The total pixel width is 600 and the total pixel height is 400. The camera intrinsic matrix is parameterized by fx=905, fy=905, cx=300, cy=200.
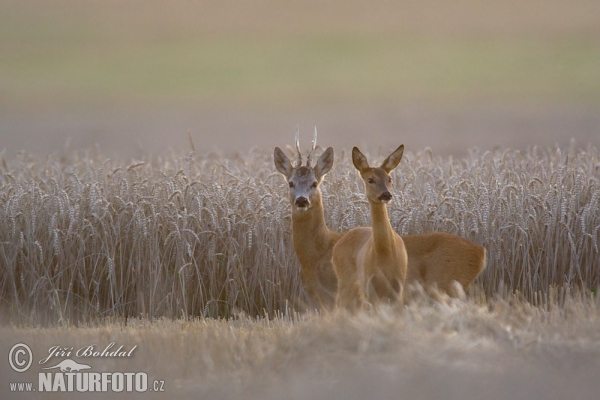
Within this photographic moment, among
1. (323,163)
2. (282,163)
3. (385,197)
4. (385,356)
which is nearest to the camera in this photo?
(385,356)

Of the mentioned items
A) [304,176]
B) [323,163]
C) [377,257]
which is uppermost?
[323,163]

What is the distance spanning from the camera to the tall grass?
31.6ft

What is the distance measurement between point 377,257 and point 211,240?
2.75 metres

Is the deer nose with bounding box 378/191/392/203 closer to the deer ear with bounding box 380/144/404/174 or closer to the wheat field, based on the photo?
the deer ear with bounding box 380/144/404/174

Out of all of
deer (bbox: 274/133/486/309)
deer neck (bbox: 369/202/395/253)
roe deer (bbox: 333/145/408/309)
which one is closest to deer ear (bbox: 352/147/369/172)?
roe deer (bbox: 333/145/408/309)

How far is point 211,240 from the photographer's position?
395 inches

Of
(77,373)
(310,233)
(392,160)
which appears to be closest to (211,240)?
(310,233)

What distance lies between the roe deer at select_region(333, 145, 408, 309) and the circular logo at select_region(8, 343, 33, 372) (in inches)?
110

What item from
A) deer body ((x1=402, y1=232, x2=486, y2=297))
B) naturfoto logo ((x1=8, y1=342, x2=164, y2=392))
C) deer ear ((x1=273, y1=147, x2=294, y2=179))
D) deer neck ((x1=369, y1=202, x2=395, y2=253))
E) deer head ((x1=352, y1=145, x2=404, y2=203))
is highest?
deer ear ((x1=273, y1=147, x2=294, y2=179))

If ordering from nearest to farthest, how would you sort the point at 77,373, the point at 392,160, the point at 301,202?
the point at 77,373 < the point at 392,160 < the point at 301,202

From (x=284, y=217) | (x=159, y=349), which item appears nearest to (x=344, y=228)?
(x=284, y=217)

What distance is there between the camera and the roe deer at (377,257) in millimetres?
7805

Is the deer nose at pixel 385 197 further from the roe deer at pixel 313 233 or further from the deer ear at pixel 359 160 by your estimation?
the roe deer at pixel 313 233

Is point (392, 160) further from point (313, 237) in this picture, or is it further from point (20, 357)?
point (20, 357)
